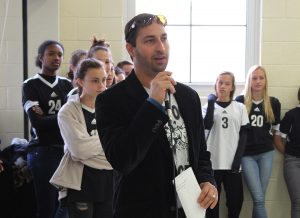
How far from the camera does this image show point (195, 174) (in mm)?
1535

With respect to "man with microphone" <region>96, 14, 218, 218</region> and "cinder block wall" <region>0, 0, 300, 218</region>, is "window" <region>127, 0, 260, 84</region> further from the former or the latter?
"man with microphone" <region>96, 14, 218, 218</region>

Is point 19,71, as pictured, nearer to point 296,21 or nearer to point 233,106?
point 233,106

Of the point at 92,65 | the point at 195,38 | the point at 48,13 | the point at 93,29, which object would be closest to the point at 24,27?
the point at 48,13

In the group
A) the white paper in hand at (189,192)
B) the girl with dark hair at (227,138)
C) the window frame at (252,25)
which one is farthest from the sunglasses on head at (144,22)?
the window frame at (252,25)

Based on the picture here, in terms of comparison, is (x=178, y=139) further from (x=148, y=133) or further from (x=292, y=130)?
(x=292, y=130)

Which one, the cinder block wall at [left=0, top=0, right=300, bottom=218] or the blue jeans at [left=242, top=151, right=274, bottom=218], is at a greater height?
the cinder block wall at [left=0, top=0, right=300, bottom=218]

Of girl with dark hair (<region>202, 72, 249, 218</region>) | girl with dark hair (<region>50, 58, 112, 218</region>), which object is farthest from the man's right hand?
girl with dark hair (<region>202, 72, 249, 218</region>)

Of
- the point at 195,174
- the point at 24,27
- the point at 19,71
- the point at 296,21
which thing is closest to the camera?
the point at 195,174

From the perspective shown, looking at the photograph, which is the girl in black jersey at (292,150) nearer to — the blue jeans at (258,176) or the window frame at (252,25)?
the blue jeans at (258,176)

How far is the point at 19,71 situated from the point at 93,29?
79 cm

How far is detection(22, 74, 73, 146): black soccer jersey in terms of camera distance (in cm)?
310

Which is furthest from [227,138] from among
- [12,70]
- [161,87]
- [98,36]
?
[161,87]

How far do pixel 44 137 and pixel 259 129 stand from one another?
2045 millimetres

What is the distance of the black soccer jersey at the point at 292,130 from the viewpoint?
4.11 meters
